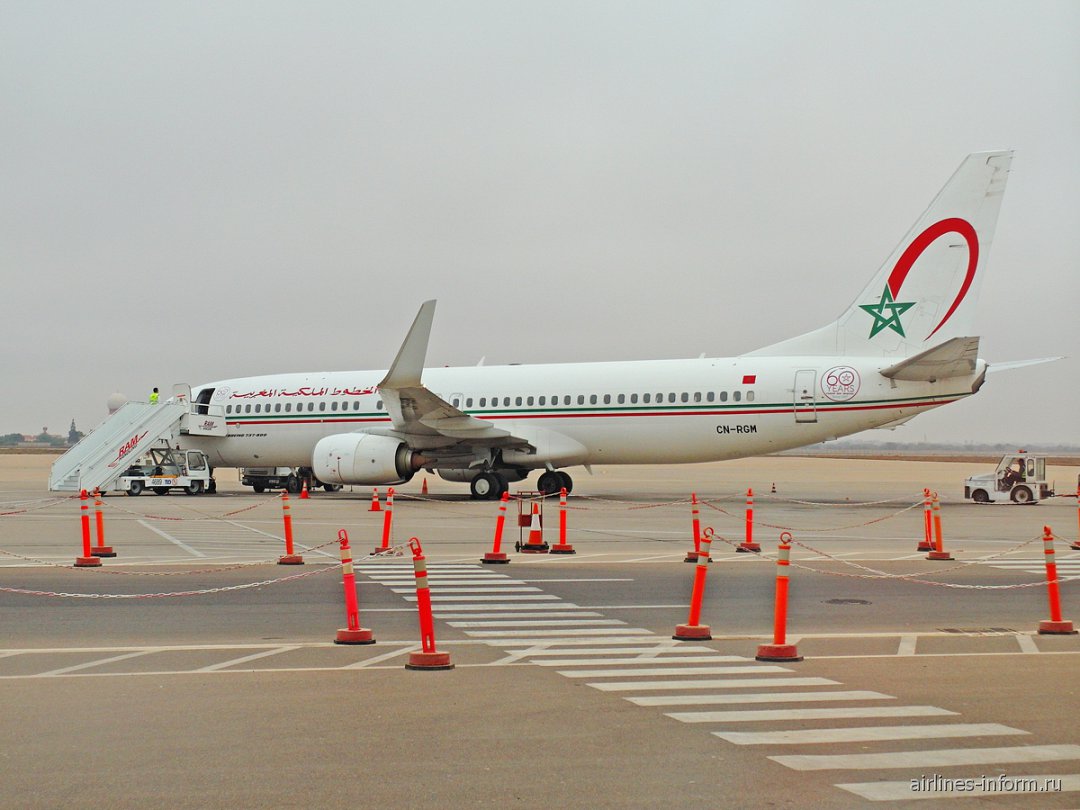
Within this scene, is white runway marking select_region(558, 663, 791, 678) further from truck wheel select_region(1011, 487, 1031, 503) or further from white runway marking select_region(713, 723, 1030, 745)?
truck wheel select_region(1011, 487, 1031, 503)

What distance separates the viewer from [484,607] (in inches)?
520

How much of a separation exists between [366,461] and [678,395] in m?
8.79

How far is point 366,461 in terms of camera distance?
33.8 m

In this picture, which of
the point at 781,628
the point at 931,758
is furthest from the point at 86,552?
the point at 931,758

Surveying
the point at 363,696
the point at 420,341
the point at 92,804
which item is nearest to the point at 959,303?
the point at 420,341

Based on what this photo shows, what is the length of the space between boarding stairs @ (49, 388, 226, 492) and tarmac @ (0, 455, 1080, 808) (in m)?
19.3

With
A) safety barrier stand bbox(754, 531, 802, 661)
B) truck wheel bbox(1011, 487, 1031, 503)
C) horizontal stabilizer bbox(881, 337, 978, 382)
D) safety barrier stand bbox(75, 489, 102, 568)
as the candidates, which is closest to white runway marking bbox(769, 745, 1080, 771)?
safety barrier stand bbox(754, 531, 802, 661)

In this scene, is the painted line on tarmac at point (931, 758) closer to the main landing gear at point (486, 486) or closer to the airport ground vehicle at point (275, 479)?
the main landing gear at point (486, 486)

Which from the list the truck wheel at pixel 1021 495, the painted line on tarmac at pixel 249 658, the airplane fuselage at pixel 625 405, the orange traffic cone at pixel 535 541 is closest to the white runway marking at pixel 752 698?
the painted line on tarmac at pixel 249 658

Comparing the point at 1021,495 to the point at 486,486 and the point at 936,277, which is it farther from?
the point at 486,486

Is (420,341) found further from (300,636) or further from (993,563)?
(300,636)

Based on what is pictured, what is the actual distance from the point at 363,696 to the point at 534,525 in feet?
37.0

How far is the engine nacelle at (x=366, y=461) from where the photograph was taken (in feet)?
111

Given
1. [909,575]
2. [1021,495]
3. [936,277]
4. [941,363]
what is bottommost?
[909,575]
